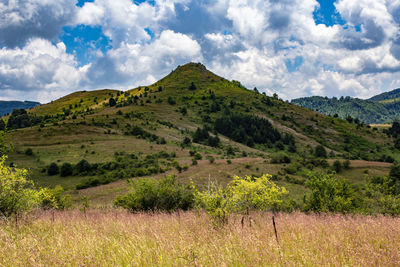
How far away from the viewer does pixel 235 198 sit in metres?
7.92

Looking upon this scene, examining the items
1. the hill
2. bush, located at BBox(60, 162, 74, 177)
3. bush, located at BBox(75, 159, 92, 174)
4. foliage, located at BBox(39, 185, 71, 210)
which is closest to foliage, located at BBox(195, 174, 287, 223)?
the hill

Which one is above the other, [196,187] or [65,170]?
[65,170]

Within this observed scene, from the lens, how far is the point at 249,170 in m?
52.2

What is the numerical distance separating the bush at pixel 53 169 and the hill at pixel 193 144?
0.76 feet

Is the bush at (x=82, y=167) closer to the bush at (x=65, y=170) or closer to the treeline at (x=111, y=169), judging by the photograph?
the treeline at (x=111, y=169)

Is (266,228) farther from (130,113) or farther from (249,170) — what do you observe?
(130,113)

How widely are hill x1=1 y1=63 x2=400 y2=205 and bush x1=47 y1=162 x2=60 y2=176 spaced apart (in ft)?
0.76

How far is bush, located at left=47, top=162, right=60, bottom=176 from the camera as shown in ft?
170

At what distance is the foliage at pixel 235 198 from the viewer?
7.48m

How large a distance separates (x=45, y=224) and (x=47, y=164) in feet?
190

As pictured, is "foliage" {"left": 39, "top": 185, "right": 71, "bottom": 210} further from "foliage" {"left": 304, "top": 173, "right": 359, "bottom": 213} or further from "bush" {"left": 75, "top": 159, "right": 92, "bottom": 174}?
"bush" {"left": 75, "top": 159, "right": 92, "bottom": 174}

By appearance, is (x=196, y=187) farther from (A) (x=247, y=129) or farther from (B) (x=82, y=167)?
(A) (x=247, y=129)

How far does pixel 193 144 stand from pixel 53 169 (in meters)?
43.9

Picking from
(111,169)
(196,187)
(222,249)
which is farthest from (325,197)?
(111,169)
